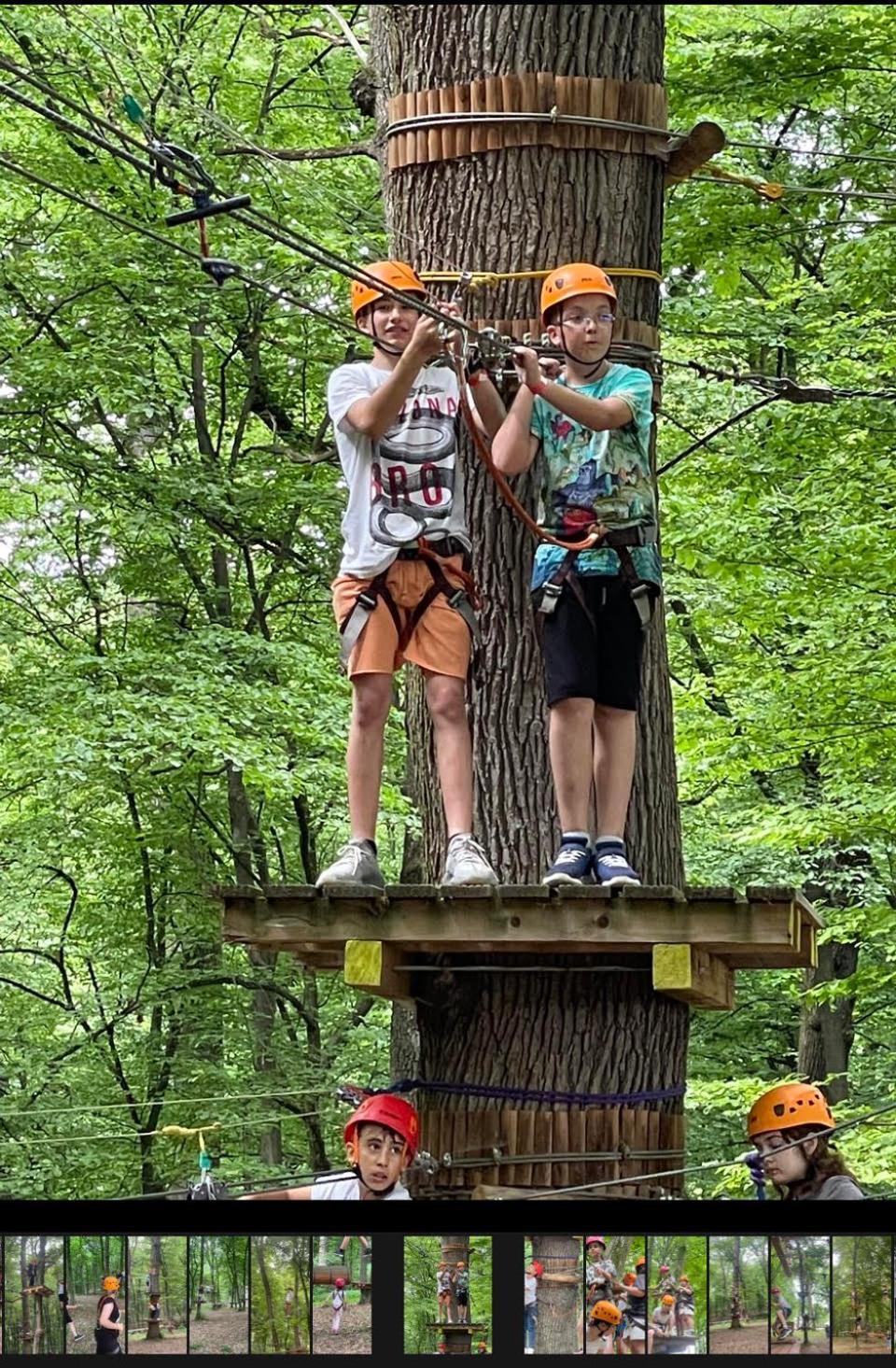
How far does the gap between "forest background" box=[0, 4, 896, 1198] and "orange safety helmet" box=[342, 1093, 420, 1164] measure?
403 centimetres

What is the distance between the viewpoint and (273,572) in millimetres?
9773

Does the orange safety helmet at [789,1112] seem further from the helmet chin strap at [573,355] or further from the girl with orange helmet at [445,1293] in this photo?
the helmet chin strap at [573,355]

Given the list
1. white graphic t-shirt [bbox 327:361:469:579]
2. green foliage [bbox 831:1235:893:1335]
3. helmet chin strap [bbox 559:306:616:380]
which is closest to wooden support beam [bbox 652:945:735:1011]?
green foliage [bbox 831:1235:893:1335]

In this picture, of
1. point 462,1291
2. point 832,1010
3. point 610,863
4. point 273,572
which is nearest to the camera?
point 462,1291

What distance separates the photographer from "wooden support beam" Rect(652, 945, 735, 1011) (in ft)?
11.6

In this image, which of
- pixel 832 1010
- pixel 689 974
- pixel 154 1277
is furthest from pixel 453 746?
pixel 832 1010

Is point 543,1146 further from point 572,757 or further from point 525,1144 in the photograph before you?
point 572,757

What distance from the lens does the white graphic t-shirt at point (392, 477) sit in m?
3.74

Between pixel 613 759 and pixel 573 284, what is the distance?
3.08ft

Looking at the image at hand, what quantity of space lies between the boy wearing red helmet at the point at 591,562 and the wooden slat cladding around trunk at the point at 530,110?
18.0 inches

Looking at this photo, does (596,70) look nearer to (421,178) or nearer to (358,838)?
(421,178)

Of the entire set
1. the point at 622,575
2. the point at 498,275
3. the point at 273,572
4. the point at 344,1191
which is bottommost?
the point at 344,1191

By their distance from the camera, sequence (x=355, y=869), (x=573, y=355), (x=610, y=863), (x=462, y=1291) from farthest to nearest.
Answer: (x=573, y=355) < (x=610, y=863) < (x=355, y=869) < (x=462, y=1291)

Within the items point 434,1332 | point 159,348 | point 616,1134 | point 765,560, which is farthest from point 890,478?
point 434,1332
